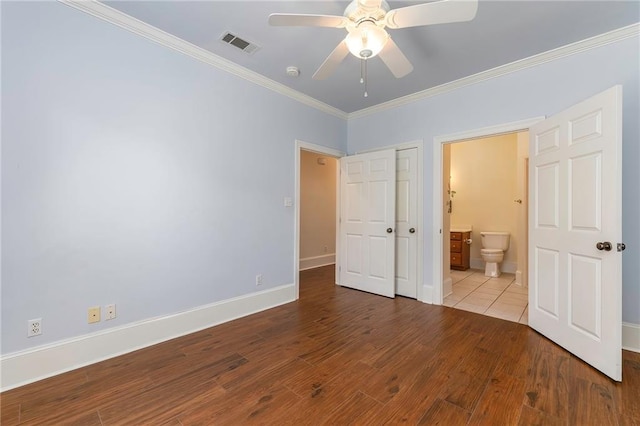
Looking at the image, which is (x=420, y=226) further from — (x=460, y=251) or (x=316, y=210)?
(x=316, y=210)

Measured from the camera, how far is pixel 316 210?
5.95 metres

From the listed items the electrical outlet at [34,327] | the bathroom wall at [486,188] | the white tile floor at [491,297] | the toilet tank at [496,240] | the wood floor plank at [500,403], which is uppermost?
the bathroom wall at [486,188]

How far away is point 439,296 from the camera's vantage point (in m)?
3.47

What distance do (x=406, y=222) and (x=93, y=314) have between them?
3.49m

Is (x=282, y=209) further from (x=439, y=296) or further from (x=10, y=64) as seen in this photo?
(x=10, y=64)

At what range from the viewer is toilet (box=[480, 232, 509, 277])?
498 centimetres

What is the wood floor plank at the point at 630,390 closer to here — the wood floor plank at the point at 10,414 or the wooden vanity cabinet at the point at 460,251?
the wooden vanity cabinet at the point at 460,251

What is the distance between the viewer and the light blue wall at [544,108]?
2354 mm

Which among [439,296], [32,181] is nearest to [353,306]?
[439,296]

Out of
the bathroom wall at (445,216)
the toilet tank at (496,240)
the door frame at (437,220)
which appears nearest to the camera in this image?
the door frame at (437,220)

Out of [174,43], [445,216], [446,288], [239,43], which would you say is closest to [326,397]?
[446,288]

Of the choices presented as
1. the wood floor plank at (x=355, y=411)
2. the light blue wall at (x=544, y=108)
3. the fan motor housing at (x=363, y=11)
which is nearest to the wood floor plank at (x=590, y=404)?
the light blue wall at (x=544, y=108)

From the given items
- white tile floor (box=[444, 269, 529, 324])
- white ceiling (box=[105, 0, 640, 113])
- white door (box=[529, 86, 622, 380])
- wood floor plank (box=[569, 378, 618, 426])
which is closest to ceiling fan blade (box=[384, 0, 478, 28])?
white ceiling (box=[105, 0, 640, 113])

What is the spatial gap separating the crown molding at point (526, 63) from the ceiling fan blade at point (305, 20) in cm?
217
